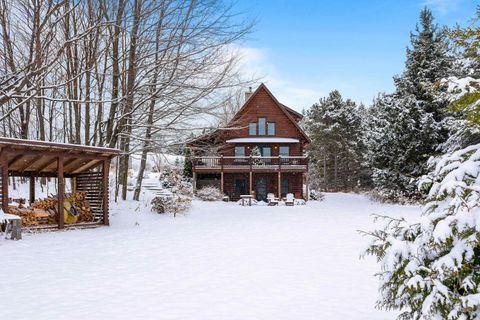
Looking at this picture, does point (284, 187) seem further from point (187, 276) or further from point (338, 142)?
point (187, 276)

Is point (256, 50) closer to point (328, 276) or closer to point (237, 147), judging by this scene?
point (328, 276)

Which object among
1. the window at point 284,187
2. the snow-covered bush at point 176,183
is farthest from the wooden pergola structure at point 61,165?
the window at point 284,187

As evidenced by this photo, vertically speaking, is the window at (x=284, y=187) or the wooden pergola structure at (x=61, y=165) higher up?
the wooden pergola structure at (x=61, y=165)

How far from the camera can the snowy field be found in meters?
5.19

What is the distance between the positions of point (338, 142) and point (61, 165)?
32.7 meters

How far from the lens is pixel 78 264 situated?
7957 millimetres

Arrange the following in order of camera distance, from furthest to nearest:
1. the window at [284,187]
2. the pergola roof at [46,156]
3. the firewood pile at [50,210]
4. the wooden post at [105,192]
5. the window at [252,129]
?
the window at [284,187]
the window at [252,129]
the wooden post at [105,192]
the firewood pile at [50,210]
the pergola roof at [46,156]

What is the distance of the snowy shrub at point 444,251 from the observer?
298 centimetres

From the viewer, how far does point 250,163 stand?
28.2 metres

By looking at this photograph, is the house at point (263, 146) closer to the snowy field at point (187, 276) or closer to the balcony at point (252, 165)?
the balcony at point (252, 165)

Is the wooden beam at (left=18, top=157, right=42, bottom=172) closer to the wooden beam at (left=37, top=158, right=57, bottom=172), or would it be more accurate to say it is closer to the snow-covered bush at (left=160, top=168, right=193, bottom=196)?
the wooden beam at (left=37, top=158, right=57, bottom=172)

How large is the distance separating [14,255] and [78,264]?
6.49 ft

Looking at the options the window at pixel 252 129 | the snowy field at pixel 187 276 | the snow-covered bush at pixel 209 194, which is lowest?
the snowy field at pixel 187 276

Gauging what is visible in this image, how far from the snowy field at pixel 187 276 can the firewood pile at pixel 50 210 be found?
5.17ft
